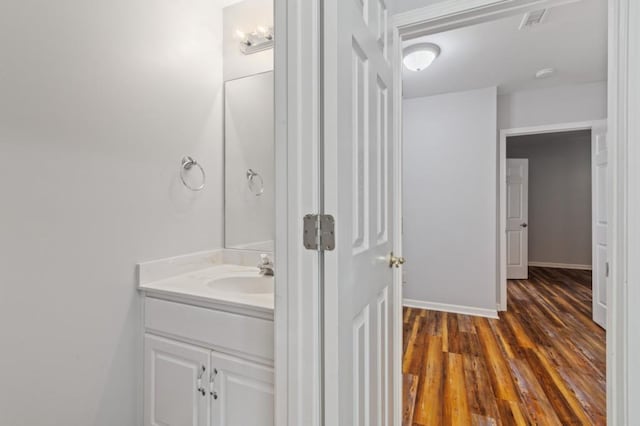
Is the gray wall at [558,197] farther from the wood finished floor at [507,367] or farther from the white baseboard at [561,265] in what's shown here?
the wood finished floor at [507,367]

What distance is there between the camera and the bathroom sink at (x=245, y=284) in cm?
154

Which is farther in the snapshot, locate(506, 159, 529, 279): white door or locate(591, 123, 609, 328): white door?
locate(506, 159, 529, 279): white door

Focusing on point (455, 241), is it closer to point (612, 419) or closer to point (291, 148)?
point (612, 419)

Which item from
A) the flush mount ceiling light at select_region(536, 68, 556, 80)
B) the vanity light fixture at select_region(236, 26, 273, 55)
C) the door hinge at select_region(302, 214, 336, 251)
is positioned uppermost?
the flush mount ceiling light at select_region(536, 68, 556, 80)

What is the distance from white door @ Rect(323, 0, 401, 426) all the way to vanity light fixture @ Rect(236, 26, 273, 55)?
822 mm

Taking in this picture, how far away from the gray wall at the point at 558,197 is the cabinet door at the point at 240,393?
5900 millimetres

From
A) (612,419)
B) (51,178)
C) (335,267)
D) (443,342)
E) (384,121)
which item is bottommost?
(443,342)

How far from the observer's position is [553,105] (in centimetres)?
345

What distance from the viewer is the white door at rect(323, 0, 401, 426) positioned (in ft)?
2.44

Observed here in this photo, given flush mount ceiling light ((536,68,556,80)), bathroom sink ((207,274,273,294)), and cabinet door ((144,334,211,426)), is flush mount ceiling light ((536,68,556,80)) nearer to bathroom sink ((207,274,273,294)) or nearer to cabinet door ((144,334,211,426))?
bathroom sink ((207,274,273,294))

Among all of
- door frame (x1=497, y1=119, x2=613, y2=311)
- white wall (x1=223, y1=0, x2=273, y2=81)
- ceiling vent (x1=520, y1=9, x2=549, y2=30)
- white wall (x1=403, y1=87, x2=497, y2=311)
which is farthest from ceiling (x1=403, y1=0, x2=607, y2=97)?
white wall (x1=223, y1=0, x2=273, y2=81)

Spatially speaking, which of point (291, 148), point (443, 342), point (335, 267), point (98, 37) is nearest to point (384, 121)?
point (291, 148)

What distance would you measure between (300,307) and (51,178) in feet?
3.36

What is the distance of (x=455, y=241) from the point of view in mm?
3494
